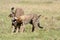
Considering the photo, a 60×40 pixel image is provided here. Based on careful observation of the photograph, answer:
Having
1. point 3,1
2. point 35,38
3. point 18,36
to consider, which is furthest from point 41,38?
point 3,1

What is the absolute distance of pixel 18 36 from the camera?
10.1m

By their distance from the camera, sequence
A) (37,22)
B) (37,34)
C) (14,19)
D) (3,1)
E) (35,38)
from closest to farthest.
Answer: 1. (35,38)
2. (37,34)
3. (14,19)
4. (37,22)
5. (3,1)

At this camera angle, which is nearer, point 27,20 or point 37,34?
point 37,34

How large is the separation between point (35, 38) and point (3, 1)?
17.7 metres

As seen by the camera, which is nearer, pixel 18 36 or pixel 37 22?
pixel 18 36

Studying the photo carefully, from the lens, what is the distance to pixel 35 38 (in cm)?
981

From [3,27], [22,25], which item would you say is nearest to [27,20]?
[22,25]

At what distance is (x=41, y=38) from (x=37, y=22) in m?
2.55

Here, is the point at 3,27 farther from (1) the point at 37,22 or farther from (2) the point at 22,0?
(2) the point at 22,0

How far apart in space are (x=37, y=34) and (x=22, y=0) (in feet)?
60.1

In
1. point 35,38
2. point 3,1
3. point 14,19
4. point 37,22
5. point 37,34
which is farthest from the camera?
point 3,1

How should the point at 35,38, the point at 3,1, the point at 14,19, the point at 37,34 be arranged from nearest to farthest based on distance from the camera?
the point at 35,38, the point at 37,34, the point at 14,19, the point at 3,1

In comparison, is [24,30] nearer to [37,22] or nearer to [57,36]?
[37,22]

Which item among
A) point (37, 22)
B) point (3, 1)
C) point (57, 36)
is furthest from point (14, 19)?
point (3, 1)
